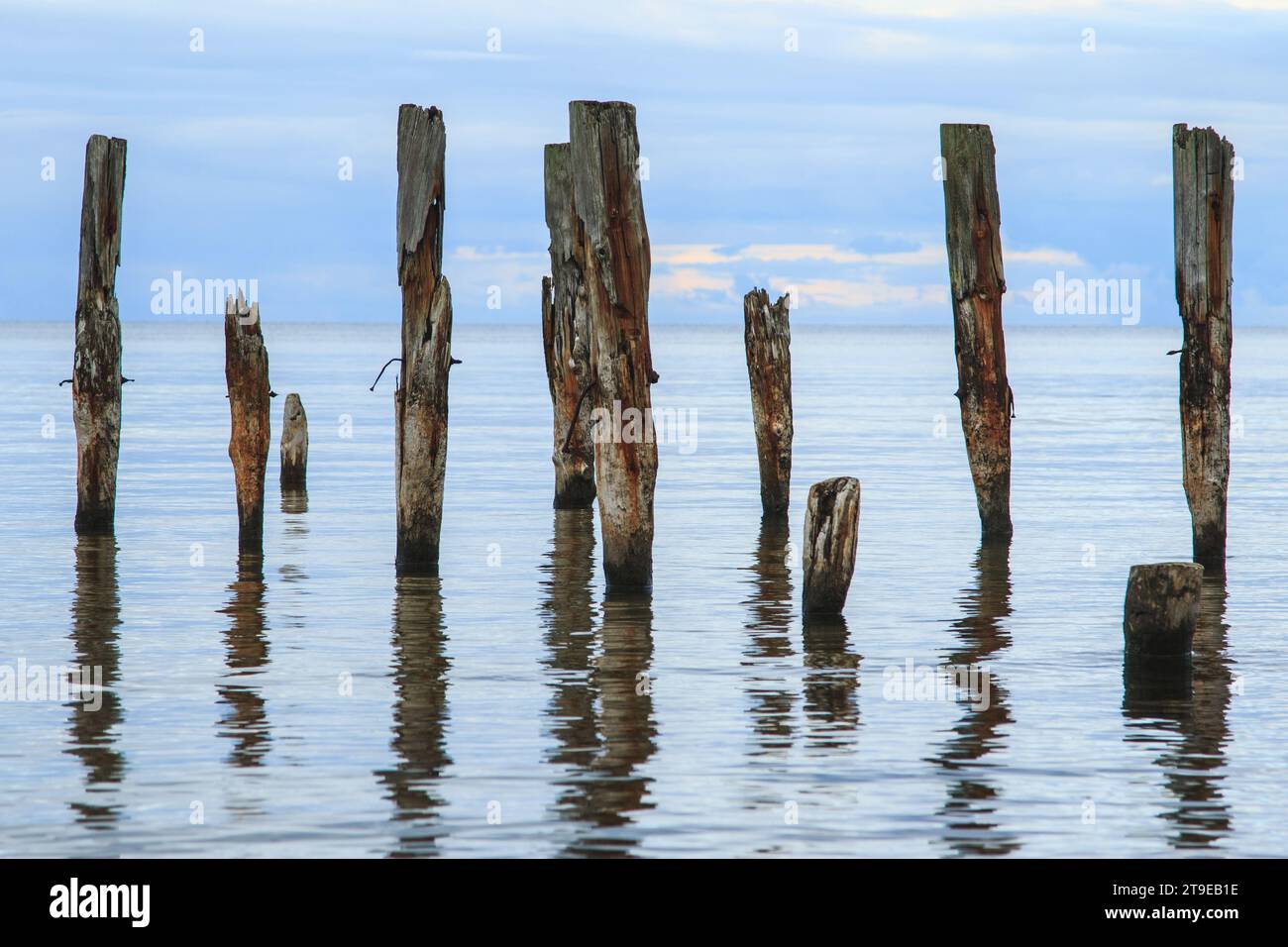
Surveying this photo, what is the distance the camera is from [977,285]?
17.0 m

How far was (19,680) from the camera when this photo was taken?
11391 millimetres

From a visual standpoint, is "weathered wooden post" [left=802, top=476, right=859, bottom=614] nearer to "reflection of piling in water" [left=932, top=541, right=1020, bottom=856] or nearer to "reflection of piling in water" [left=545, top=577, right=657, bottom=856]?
"reflection of piling in water" [left=932, top=541, right=1020, bottom=856]

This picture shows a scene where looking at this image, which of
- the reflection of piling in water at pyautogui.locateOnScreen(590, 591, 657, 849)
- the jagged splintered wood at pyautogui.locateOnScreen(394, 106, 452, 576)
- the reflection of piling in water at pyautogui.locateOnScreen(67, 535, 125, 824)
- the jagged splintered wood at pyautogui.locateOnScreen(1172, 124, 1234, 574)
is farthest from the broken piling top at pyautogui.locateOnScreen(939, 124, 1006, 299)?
the reflection of piling in water at pyautogui.locateOnScreen(67, 535, 125, 824)

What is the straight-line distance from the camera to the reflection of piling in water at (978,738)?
8055 mm

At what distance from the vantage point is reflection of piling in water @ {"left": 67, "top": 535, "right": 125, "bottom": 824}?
29.5 ft

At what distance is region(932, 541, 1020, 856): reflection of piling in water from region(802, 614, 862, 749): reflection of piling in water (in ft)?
2.11

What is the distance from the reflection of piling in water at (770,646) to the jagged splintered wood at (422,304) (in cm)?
302

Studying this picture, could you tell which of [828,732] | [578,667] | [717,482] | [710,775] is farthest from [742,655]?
[717,482]

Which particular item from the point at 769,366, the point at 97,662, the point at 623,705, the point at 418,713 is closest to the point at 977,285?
the point at 769,366

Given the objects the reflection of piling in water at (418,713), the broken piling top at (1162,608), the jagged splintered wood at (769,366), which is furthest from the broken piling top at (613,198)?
the jagged splintered wood at (769,366)

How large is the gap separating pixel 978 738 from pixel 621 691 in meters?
2.36
